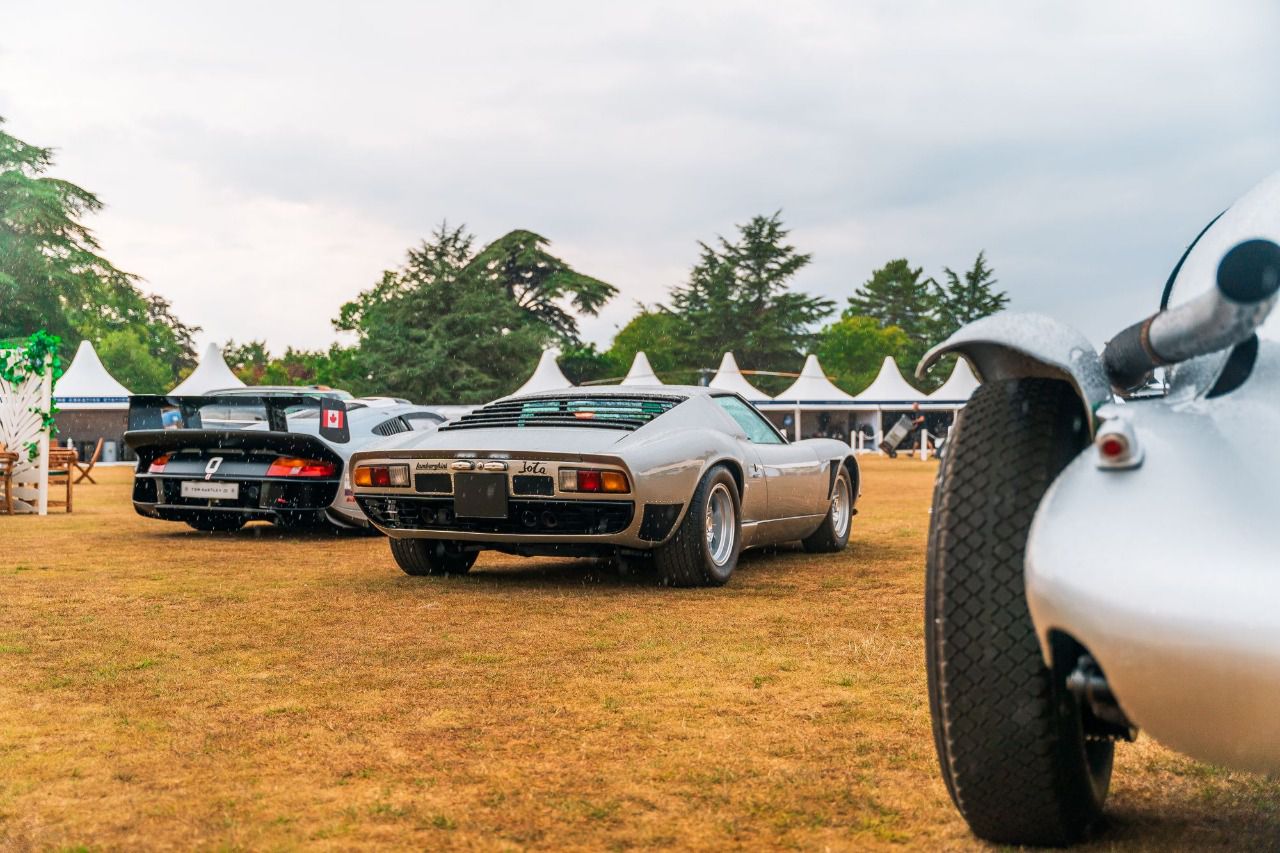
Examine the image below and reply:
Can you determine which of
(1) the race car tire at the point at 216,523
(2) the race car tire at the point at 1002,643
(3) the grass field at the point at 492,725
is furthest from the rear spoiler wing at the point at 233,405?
(2) the race car tire at the point at 1002,643

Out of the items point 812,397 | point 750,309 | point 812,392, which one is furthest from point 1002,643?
point 750,309

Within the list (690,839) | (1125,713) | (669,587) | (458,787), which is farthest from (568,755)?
(669,587)

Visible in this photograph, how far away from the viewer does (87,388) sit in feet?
120

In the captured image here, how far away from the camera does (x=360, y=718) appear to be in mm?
3980

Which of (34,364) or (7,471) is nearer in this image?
(7,471)

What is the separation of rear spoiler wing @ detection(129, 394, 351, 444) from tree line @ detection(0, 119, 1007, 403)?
20.4 m

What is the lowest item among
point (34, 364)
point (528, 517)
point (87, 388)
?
point (528, 517)

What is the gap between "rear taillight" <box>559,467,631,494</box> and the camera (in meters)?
6.76

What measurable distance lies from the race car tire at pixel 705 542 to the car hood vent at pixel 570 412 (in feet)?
1.77

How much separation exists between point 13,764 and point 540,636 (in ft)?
8.21

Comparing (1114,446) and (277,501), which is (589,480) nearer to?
(277,501)

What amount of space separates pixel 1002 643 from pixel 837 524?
7.33 metres

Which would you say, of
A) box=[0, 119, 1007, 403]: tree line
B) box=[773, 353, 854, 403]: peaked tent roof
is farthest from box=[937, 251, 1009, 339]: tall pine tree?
box=[773, 353, 854, 403]: peaked tent roof

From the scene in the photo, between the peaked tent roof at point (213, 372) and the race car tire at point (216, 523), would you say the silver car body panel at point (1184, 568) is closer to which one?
the race car tire at point (216, 523)
